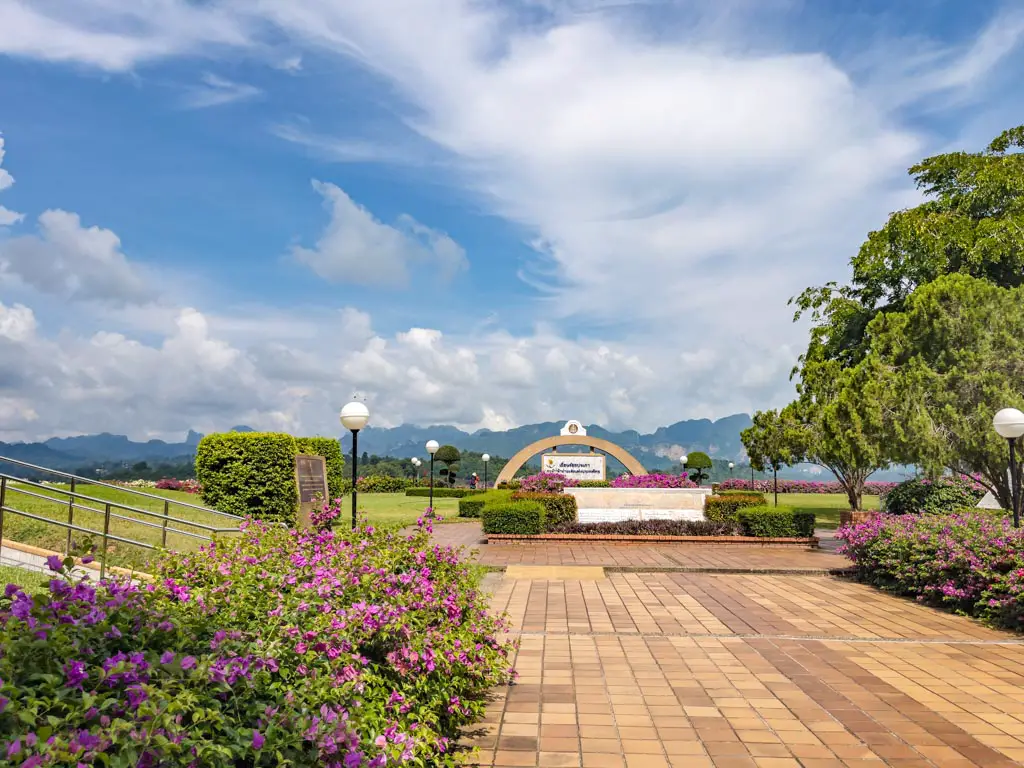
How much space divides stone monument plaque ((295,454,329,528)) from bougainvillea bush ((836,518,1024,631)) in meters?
8.35

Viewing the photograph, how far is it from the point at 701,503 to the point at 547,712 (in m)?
14.8

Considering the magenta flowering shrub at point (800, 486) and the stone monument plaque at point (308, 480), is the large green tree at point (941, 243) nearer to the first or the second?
the stone monument plaque at point (308, 480)

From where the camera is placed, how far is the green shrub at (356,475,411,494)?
39938 millimetres

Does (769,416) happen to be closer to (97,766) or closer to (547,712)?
(547,712)

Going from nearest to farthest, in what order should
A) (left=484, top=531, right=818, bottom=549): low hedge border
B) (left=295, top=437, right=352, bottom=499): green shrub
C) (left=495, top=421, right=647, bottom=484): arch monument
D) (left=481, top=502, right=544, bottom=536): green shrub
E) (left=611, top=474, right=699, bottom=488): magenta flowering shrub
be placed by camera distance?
(left=484, top=531, right=818, bottom=549): low hedge border, (left=481, top=502, right=544, bottom=536): green shrub, (left=295, top=437, right=352, bottom=499): green shrub, (left=611, top=474, right=699, bottom=488): magenta flowering shrub, (left=495, top=421, right=647, bottom=484): arch monument

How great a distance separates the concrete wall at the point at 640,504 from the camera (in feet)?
61.2

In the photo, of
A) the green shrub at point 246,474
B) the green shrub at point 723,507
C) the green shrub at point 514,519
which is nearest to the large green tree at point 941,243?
the green shrub at point 723,507

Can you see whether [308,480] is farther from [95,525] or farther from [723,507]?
[723,507]

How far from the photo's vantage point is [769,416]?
2150 cm

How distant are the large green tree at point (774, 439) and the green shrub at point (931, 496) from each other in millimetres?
3086

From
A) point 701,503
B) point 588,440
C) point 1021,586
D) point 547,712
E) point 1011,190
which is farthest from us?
point 588,440

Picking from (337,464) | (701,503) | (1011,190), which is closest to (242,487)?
(337,464)

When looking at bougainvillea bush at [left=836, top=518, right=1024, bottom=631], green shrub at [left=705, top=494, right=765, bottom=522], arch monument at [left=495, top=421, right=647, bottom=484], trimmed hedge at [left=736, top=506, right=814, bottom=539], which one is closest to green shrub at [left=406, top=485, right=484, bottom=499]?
arch monument at [left=495, top=421, right=647, bottom=484]

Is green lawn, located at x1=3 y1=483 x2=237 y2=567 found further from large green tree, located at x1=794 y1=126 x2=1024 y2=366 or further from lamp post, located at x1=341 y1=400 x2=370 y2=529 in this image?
large green tree, located at x1=794 y1=126 x2=1024 y2=366
